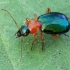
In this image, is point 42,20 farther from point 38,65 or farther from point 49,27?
point 38,65

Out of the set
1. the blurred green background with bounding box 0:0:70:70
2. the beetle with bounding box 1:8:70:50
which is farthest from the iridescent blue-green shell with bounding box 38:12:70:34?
the blurred green background with bounding box 0:0:70:70

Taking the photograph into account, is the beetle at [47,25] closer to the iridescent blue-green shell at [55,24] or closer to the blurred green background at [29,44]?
the iridescent blue-green shell at [55,24]

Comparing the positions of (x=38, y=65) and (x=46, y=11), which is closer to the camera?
(x=38, y=65)

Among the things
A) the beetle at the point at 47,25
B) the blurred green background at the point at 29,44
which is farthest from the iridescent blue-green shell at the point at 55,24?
the blurred green background at the point at 29,44

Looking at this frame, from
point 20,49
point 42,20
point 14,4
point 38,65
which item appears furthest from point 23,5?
point 38,65

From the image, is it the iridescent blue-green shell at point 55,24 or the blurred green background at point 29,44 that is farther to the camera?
the iridescent blue-green shell at point 55,24

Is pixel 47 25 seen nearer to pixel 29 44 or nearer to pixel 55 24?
pixel 55 24
